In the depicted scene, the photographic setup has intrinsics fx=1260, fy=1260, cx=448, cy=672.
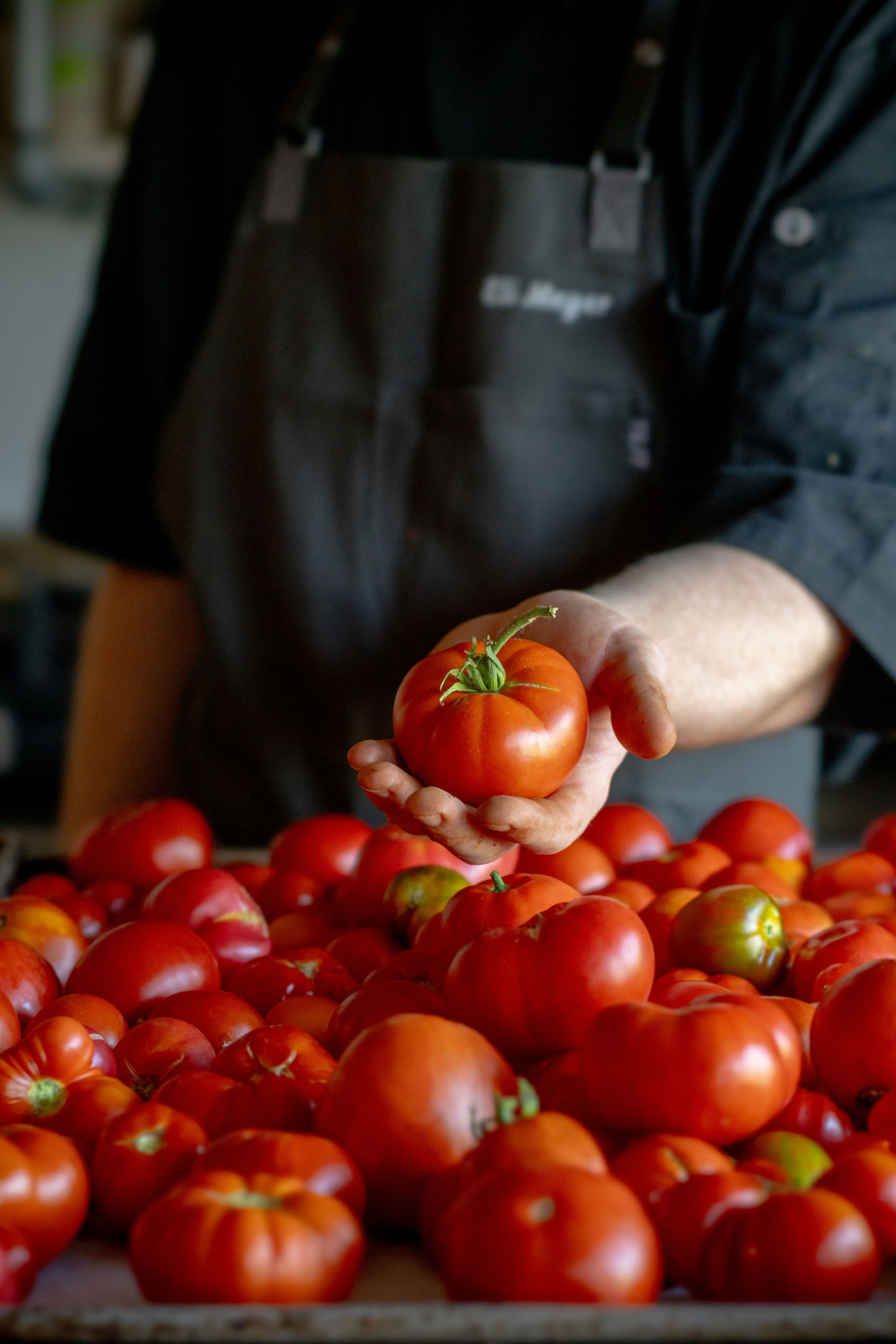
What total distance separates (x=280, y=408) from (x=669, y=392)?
0.46m

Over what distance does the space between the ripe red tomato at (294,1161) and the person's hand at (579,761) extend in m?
0.24

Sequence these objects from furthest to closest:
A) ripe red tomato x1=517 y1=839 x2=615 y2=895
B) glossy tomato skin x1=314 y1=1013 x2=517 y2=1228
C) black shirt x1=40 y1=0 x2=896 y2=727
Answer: black shirt x1=40 y1=0 x2=896 y2=727 < ripe red tomato x1=517 y1=839 x2=615 y2=895 < glossy tomato skin x1=314 y1=1013 x2=517 y2=1228

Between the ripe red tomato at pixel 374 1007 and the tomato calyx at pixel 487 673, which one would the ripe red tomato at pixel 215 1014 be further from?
the tomato calyx at pixel 487 673

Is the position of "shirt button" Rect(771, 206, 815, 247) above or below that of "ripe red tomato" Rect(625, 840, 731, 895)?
above

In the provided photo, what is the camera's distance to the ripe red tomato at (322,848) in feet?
3.39

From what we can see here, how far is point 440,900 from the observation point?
0.84 m

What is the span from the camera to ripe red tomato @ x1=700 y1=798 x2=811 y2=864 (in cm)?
104

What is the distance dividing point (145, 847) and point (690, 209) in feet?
2.97

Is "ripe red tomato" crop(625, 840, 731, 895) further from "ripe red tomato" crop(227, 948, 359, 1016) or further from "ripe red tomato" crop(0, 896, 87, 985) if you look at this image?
"ripe red tomato" crop(0, 896, 87, 985)

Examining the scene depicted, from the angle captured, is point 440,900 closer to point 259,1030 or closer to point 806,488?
point 259,1030

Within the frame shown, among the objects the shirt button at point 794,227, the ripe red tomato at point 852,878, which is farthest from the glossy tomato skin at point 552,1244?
the shirt button at point 794,227

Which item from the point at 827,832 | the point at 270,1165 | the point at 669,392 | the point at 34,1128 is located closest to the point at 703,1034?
the point at 270,1165

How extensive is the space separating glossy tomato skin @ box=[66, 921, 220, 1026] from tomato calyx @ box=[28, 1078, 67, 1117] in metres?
0.12

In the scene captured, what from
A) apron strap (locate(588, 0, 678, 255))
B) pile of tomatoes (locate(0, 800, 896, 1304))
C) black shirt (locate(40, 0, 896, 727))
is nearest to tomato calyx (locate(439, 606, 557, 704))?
pile of tomatoes (locate(0, 800, 896, 1304))
